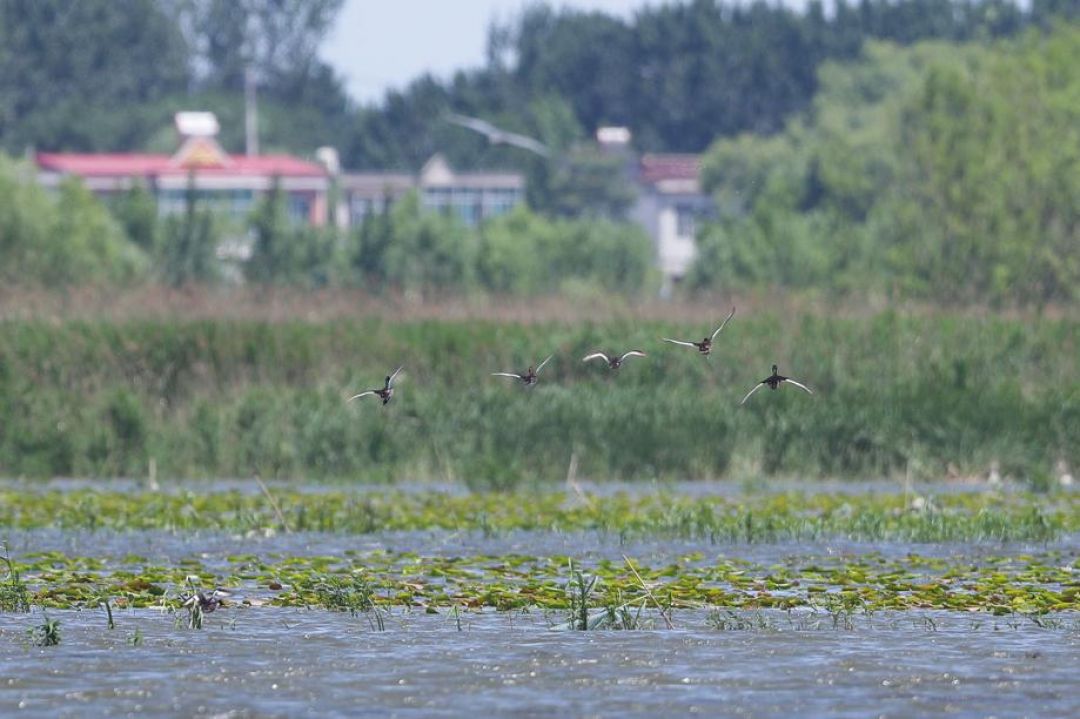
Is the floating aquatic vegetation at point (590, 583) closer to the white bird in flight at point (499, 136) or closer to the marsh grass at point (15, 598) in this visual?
the marsh grass at point (15, 598)

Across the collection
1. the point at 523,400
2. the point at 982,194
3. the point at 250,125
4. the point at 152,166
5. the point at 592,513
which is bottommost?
the point at 592,513

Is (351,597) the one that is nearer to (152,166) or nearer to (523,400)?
(523,400)

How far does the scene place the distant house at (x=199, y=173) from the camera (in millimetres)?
127812

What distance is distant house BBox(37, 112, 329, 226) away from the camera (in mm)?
127812

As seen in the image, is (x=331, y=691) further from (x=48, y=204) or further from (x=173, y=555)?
(x=48, y=204)

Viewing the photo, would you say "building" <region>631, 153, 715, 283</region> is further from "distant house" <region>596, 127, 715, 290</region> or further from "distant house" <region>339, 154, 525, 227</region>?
"distant house" <region>339, 154, 525, 227</region>

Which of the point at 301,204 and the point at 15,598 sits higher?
the point at 301,204

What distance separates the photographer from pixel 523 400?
1220 inches

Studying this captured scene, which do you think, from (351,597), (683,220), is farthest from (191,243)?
(683,220)

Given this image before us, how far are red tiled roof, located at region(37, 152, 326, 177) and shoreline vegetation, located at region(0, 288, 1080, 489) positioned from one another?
9262 cm

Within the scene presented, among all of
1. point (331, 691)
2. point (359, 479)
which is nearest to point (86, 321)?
point (359, 479)

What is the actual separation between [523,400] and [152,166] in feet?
341

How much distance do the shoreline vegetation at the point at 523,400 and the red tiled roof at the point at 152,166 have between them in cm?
9262

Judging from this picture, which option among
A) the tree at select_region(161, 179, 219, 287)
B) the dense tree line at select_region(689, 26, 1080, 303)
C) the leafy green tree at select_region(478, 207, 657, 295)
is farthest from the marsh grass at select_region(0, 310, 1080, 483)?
the leafy green tree at select_region(478, 207, 657, 295)
